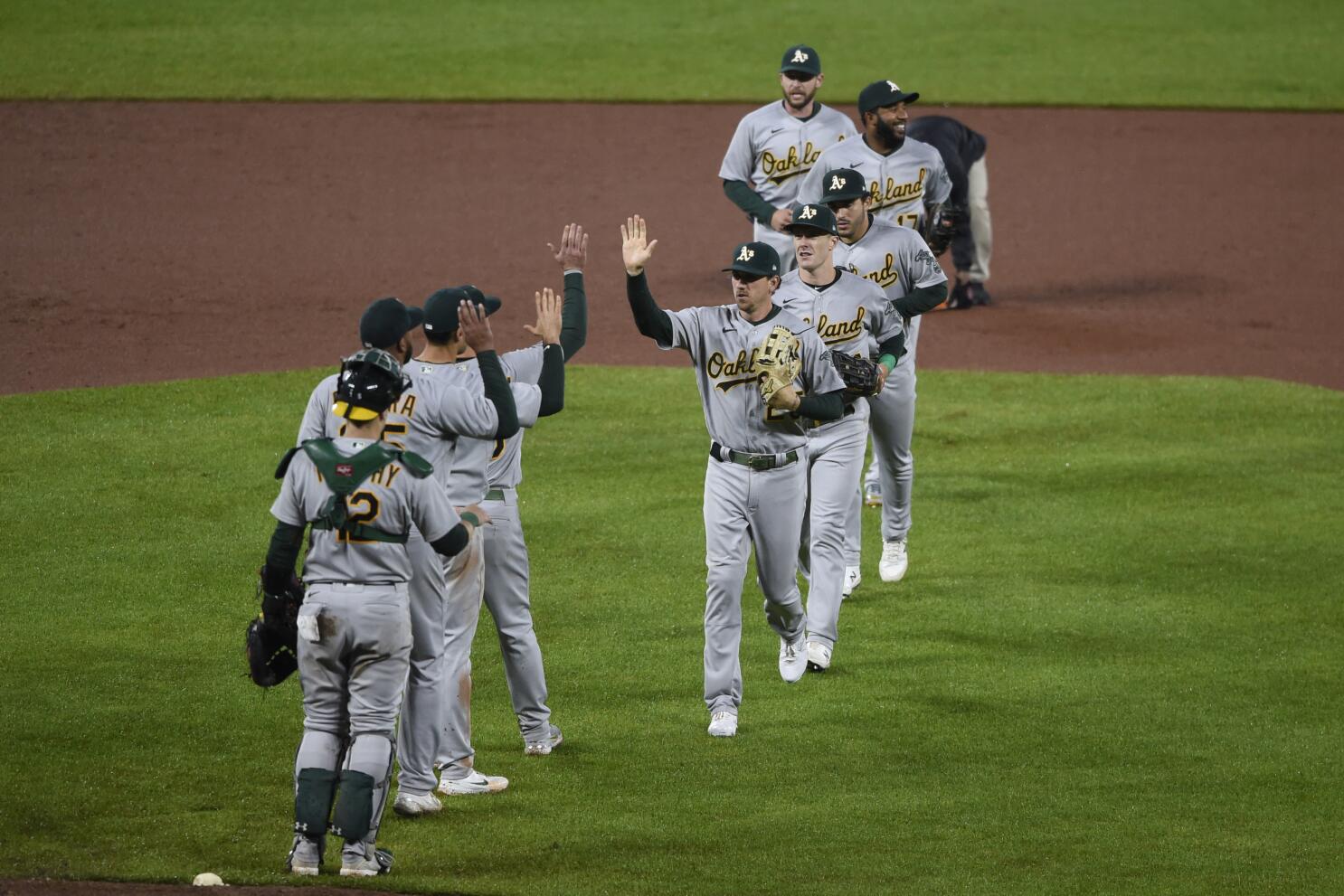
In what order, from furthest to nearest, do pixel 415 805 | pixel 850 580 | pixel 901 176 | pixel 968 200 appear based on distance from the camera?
pixel 968 200 < pixel 901 176 < pixel 850 580 < pixel 415 805

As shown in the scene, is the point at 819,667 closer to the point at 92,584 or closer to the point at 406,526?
the point at 406,526

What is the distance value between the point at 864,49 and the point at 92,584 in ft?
64.1

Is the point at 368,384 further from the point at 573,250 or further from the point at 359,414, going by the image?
the point at 573,250

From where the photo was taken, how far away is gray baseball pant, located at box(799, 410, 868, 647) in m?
8.32

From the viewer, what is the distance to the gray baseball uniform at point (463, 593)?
22.1 feet

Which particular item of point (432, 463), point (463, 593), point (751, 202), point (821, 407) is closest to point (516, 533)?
point (463, 593)

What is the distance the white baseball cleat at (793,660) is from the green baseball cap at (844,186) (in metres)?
2.09

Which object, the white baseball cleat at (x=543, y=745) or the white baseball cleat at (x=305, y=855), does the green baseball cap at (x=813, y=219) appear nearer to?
the white baseball cleat at (x=543, y=745)

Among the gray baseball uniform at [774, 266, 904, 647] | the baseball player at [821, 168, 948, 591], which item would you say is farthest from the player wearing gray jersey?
the gray baseball uniform at [774, 266, 904, 647]

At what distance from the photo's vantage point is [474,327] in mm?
6242

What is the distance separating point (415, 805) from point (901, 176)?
4779 millimetres

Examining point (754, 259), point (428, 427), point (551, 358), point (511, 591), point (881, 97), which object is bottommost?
point (511, 591)

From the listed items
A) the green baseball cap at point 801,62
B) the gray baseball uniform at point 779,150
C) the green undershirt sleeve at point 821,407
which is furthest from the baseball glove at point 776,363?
the green baseball cap at point 801,62

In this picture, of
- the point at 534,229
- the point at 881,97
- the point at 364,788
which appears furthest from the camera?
the point at 534,229
